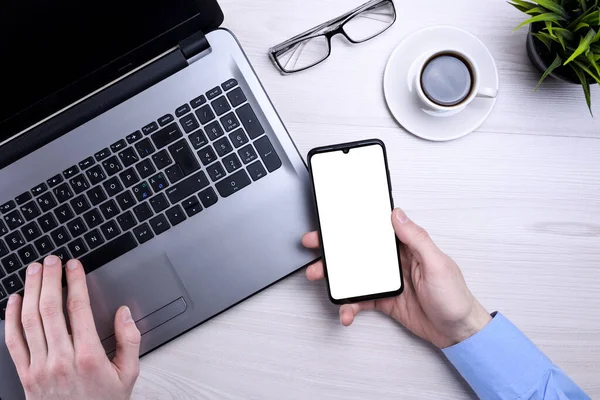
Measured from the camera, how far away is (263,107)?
2.11 feet

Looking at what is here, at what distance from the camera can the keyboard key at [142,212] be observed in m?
0.65

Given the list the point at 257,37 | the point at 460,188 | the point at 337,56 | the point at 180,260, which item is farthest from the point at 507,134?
the point at 180,260

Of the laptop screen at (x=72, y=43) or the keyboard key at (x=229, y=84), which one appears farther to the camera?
the keyboard key at (x=229, y=84)

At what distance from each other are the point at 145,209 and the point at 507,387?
53 centimetres

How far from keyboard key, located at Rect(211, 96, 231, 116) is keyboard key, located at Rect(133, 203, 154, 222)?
15 centimetres

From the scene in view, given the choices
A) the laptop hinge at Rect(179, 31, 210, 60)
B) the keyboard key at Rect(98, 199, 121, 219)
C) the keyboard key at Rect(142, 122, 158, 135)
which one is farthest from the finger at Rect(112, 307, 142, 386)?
the laptop hinge at Rect(179, 31, 210, 60)

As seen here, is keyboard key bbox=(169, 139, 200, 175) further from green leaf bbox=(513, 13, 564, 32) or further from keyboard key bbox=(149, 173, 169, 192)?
green leaf bbox=(513, 13, 564, 32)

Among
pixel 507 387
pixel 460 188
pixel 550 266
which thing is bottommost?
pixel 507 387

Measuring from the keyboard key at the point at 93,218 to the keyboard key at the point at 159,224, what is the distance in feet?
0.21

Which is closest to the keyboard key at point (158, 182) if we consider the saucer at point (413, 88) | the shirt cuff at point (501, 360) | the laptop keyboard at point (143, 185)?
the laptop keyboard at point (143, 185)

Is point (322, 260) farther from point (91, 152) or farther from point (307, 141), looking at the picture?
point (91, 152)

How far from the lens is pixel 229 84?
643 mm

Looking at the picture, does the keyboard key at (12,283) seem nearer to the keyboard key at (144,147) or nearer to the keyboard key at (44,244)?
the keyboard key at (44,244)

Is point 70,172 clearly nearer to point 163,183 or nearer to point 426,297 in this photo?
point 163,183
